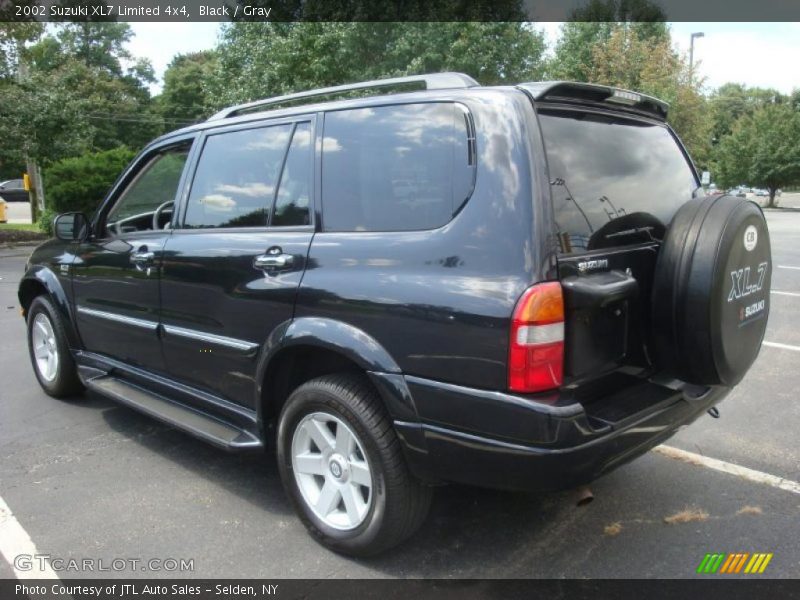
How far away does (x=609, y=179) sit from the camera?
2.86 metres

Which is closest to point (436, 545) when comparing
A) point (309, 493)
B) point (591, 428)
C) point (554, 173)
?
point (309, 493)

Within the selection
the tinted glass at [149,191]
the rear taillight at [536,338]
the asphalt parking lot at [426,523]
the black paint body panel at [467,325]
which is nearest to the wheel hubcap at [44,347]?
the asphalt parking lot at [426,523]

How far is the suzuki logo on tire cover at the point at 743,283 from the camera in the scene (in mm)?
2654

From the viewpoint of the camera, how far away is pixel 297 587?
2707mm

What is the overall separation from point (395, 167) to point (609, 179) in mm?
935

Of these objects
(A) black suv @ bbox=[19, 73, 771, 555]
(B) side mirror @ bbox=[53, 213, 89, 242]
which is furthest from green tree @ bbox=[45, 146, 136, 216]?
(A) black suv @ bbox=[19, 73, 771, 555]

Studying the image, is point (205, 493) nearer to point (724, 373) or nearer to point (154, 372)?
point (154, 372)

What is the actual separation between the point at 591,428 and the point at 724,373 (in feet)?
2.38

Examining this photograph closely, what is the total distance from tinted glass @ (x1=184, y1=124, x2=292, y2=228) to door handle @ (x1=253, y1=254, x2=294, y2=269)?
234 mm

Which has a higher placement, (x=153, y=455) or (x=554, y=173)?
(x=554, y=173)

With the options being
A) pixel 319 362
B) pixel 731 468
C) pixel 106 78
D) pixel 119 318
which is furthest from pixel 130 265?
pixel 106 78

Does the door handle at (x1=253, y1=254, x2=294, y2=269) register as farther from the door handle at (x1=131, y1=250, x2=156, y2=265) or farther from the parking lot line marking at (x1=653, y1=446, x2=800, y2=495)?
the parking lot line marking at (x1=653, y1=446, x2=800, y2=495)

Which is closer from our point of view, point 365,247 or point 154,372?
point 365,247

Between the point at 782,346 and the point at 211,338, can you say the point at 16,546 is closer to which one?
the point at 211,338
